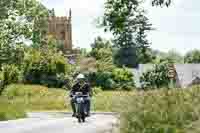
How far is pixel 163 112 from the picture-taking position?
1403 centimetres

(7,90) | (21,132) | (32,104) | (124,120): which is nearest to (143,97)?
(124,120)

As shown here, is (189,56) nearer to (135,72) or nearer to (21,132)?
(135,72)

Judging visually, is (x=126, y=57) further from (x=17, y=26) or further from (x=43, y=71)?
(x=17, y=26)

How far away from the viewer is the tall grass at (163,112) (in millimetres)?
13364

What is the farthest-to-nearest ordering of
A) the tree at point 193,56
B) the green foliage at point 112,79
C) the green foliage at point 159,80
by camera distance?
the tree at point 193,56
the green foliage at point 112,79
the green foliage at point 159,80

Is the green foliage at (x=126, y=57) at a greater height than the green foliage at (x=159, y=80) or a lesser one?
lesser

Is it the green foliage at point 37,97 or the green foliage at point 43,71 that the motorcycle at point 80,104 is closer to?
the green foliage at point 37,97

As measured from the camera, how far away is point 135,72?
106 metres

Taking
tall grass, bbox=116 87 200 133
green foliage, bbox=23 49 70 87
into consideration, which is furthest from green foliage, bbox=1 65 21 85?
tall grass, bbox=116 87 200 133

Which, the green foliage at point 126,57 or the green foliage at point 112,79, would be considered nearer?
the green foliage at point 112,79

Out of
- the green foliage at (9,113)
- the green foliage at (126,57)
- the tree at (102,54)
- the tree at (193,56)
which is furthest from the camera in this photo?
the tree at (193,56)

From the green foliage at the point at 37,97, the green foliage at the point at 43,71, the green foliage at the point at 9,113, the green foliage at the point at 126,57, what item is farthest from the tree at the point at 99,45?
the green foliage at the point at 9,113

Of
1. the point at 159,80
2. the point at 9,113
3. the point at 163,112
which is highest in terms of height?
the point at 163,112

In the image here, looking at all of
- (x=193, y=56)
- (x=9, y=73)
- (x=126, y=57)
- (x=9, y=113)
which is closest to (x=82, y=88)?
(x=9, y=113)
